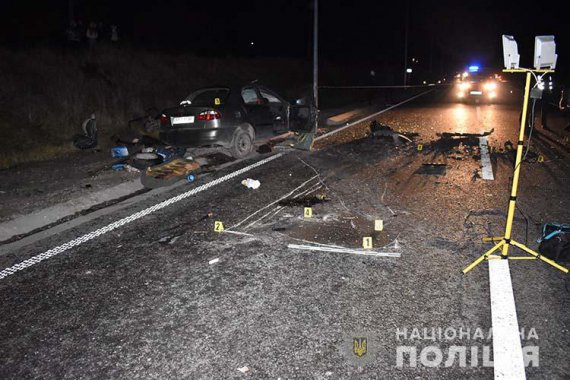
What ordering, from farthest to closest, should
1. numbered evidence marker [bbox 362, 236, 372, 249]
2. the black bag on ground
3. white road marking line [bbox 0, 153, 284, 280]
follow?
numbered evidence marker [bbox 362, 236, 372, 249] → white road marking line [bbox 0, 153, 284, 280] → the black bag on ground

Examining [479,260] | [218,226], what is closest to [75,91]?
[218,226]

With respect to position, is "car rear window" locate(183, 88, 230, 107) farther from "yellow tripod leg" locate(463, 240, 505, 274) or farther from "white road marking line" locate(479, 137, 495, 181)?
"yellow tripod leg" locate(463, 240, 505, 274)

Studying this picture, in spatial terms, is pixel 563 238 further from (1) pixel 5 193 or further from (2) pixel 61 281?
(1) pixel 5 193

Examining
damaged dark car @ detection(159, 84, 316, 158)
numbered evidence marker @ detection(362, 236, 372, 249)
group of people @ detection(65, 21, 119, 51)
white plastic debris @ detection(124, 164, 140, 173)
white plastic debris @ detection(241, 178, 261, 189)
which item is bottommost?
numbered evidence marker @ detection(362, 236, 372, 249)

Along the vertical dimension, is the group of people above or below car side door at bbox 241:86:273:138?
above

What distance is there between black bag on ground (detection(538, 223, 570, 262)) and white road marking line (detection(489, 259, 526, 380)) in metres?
0.52

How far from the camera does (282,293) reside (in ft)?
12.7

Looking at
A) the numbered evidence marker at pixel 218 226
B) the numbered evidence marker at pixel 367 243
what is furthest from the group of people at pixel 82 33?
the numbered evidence marker at pixel 367 243

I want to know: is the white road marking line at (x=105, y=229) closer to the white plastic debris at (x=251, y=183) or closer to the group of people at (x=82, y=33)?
the white plastic debris at (x=251, y=183)

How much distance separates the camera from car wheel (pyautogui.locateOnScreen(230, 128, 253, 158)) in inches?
378

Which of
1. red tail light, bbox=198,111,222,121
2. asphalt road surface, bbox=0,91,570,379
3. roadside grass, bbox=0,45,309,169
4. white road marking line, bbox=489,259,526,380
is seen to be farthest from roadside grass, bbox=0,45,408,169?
white road marking line, bbox=489,259,526,380

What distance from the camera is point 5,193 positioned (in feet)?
22.6

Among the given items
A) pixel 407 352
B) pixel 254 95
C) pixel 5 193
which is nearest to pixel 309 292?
pixel 407 352

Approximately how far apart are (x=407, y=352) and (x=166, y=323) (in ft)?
5.97
